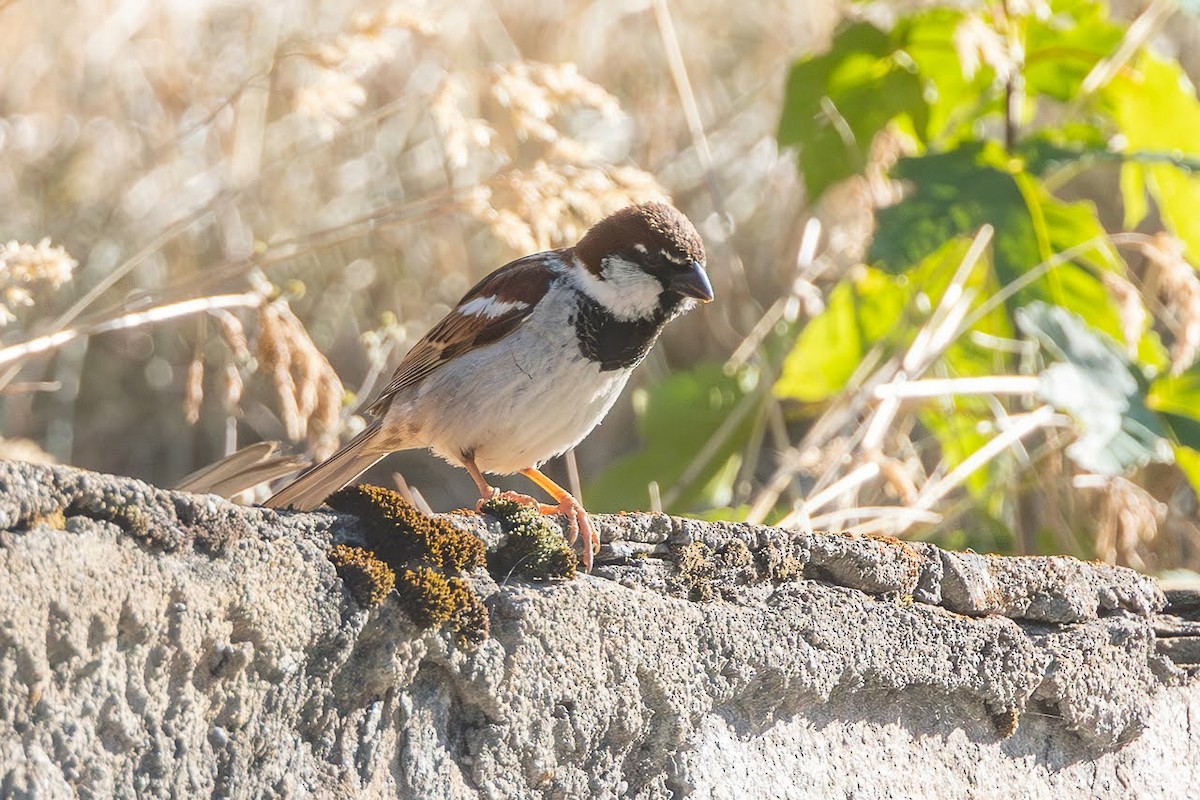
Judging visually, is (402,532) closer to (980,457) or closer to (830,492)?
(830,492)

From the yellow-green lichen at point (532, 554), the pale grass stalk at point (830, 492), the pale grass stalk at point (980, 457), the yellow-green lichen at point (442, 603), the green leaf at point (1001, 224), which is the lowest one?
the pale grass stalk at point (980, 457)

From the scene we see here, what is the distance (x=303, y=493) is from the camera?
8.48 feet

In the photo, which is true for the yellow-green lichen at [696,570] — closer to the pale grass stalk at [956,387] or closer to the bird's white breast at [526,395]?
the bird's white breast at [526,395]

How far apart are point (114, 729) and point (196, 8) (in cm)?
442

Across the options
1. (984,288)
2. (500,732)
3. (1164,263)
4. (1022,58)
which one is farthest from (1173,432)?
(500,732)

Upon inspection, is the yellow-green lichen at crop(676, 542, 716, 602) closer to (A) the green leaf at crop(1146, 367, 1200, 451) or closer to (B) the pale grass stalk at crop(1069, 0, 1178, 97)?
(A) the green leaf at crop(1146, 367, 1200, 451)

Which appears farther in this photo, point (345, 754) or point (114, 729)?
point (345, 754)

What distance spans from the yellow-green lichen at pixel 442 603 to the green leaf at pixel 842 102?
2692mm

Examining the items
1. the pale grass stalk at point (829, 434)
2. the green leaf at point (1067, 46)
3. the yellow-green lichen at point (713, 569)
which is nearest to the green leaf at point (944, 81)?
the green leaf at point (1067, 46)

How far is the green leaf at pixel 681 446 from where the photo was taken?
3.85 m

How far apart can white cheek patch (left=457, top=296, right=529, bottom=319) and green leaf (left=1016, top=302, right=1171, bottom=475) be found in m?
1.22

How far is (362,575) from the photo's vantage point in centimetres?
142

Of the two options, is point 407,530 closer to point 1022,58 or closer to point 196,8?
point 1022,58

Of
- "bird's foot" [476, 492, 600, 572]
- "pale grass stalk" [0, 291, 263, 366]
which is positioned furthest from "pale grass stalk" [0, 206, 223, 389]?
"bird's foot" [476, 492, 600, 572]
